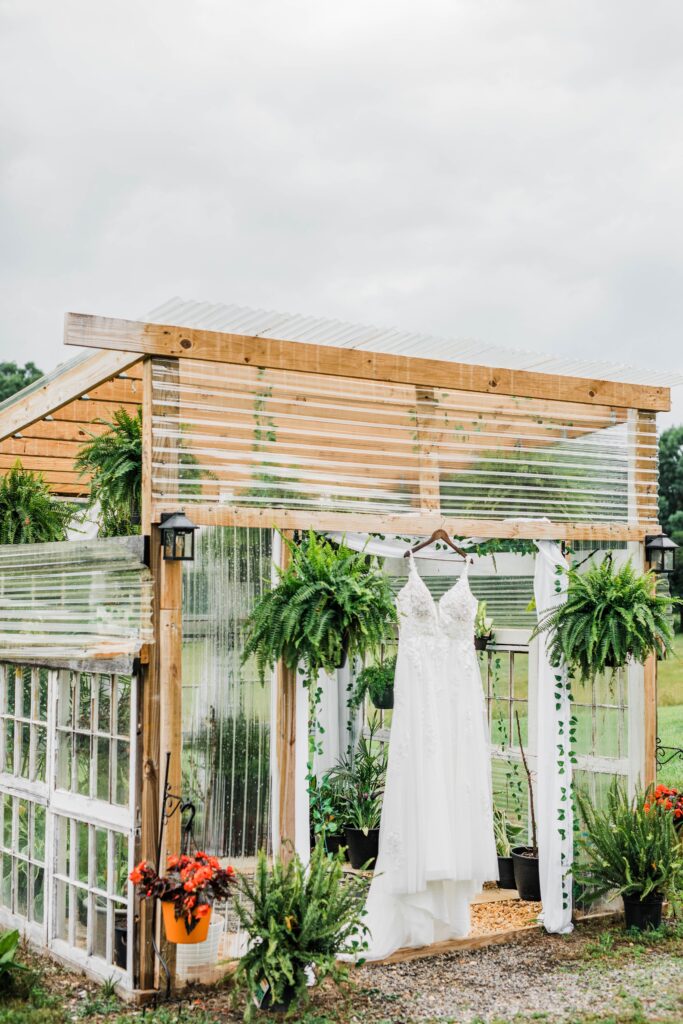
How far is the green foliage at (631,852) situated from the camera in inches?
249

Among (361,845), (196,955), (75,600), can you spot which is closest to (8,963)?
(196,955)

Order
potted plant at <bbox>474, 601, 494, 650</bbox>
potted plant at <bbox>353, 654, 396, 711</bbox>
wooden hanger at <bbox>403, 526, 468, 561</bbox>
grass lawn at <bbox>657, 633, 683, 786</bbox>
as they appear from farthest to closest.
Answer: grass lawn at <bbox>657, 633, 683, 786</bbox>
potted plant at <bbox>353, 654, 396, 711</bbox>
potted plant at <bbox>474, 601, 494, 650</bbox>
wooden hanger at <bbox>403, 526, 468, 561</bbox>

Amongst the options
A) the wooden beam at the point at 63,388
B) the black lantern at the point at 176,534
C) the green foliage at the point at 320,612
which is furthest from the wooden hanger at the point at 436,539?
the wooden beam at the point at 63,388

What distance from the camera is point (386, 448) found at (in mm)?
6289

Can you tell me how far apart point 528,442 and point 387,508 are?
124 cm

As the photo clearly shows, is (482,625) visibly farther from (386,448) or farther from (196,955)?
(196,955)

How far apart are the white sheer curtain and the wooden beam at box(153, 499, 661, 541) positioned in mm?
274

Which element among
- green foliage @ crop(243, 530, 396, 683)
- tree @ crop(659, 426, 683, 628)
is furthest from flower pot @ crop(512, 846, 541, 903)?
tree @ crop(659, 426, 683, 628)

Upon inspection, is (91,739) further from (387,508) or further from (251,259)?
(251,259)

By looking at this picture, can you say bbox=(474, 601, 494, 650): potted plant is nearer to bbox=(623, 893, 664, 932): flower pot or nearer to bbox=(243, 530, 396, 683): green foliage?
bbox=(623, 893, 664, 932): flower pot

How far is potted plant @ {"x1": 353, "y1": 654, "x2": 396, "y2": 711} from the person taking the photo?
332 inches

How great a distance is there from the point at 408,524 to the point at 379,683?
8.37ft

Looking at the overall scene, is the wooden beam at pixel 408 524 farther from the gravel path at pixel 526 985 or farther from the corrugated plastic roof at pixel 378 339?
the gravel path at pixel 526 985

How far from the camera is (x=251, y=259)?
29094mm
